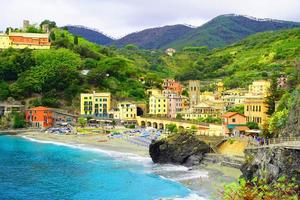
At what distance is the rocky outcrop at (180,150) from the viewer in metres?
52.3

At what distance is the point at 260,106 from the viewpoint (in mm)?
64188

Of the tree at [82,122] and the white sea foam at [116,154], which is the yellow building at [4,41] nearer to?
the tree at [82,122]

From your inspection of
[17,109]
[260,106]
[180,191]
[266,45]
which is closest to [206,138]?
[260,106]

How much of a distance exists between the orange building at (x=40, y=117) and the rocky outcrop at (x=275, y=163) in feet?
210

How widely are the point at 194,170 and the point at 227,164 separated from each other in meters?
3.31

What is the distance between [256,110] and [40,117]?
151ft

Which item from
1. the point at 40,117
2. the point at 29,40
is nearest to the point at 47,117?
the point at 40,117

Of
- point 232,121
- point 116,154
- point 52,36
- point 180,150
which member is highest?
point 52,36

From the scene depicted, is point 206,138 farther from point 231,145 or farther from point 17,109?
point 17,109

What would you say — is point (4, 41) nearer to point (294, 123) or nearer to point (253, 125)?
point (253, 125)

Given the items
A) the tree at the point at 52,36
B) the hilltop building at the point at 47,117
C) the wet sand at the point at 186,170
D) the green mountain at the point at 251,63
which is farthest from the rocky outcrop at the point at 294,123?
the tree at the point at 52,36

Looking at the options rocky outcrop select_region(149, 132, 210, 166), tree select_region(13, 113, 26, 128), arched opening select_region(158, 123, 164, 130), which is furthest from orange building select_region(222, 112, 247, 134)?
tree select_region(13, 113, 26, 128)

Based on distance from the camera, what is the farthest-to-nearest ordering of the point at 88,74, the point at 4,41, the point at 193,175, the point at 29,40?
the point at 29,40 → the point at 4,41 → the point at 88,74 → the point at 193,175

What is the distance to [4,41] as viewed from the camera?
119250mm
